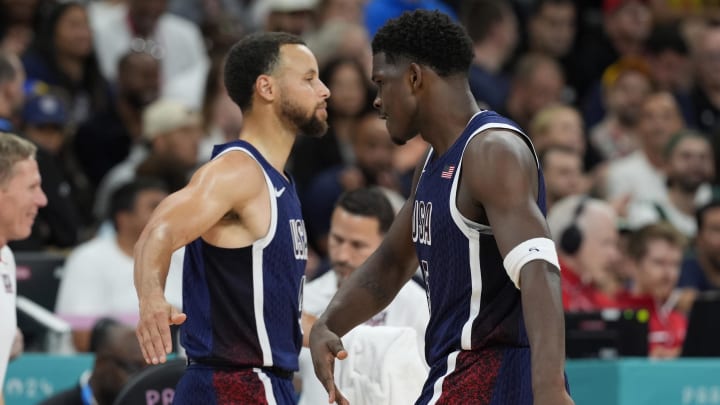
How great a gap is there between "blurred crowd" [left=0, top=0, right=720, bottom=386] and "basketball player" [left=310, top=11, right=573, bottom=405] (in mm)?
2950

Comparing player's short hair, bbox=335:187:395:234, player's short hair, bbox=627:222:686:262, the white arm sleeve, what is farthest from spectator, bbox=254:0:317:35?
the white arm sleeve

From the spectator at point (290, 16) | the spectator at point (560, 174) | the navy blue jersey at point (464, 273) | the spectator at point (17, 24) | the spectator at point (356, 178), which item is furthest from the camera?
the spectator at point (290, 16)

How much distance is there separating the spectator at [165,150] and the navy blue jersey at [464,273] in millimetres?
5404

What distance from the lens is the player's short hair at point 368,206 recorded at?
7.56 metres

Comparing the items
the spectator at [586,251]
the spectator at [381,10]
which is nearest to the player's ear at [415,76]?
the spectator at [586,251]

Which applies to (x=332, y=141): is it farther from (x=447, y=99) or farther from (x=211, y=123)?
(x=447, y=99)

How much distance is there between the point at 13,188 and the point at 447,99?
226 centimetres

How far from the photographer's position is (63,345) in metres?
8.31

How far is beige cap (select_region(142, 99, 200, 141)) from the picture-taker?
10492 millimetres

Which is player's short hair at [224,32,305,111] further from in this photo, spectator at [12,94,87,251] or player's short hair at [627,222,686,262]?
player's short hair at [627,222,686,262]

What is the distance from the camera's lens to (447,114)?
16.6ft

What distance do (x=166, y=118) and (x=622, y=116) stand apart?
4367 mm

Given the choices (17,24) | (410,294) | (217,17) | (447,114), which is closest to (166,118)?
(17,24)

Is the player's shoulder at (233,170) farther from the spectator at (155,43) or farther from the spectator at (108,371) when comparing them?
the spectator at (155,43)
